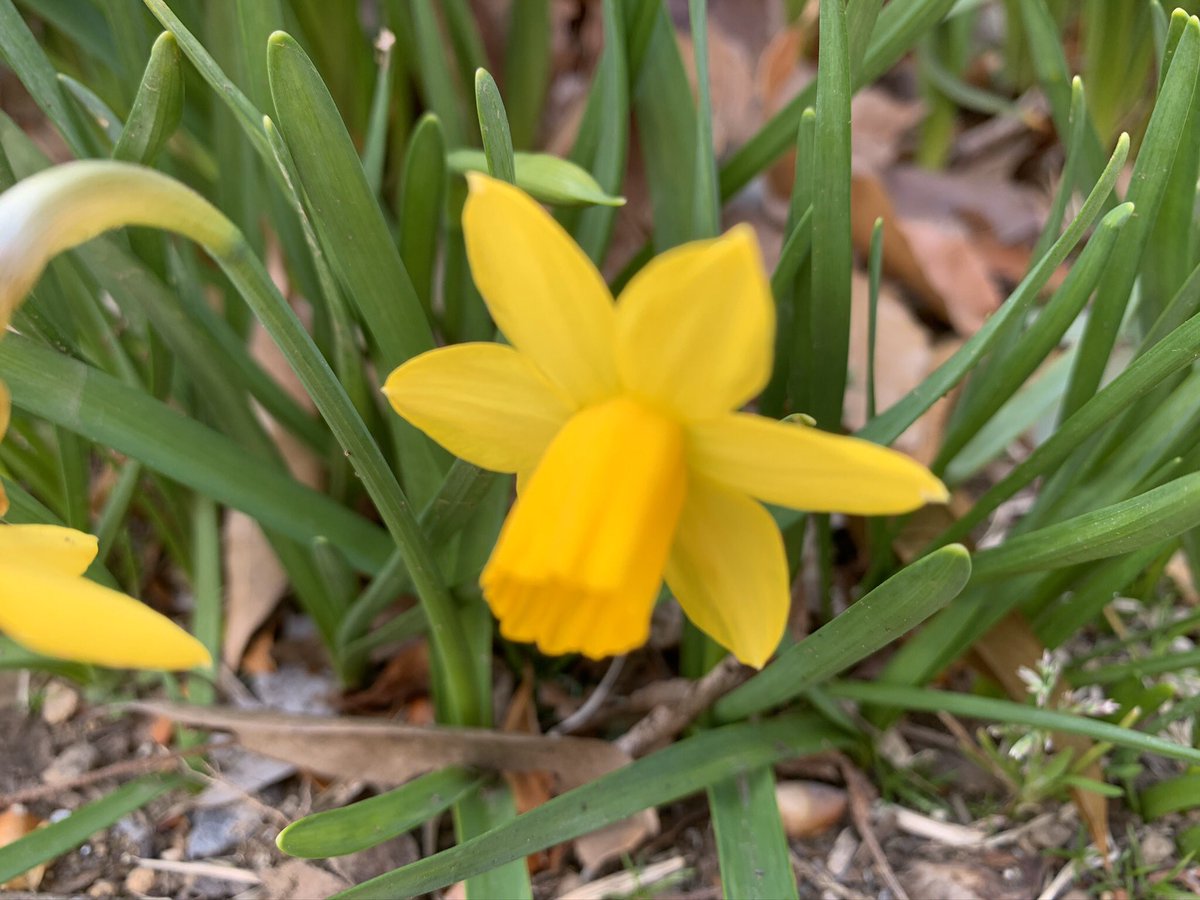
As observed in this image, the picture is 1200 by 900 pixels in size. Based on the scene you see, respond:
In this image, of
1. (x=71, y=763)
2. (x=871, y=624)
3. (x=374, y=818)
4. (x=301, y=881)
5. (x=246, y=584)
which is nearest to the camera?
(x=871, y=624)

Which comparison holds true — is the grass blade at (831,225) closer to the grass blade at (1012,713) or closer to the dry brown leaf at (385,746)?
the grass blade at (1012,713)

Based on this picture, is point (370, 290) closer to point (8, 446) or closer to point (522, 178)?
point (522, 178)

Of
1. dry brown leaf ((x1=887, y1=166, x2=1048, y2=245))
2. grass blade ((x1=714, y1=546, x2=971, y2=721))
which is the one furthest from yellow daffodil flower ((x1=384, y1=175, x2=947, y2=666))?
dry brown leaf ((x1=887, y1=166, x2=1048, y2=245))

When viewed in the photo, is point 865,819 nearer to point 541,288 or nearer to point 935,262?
point 541,288

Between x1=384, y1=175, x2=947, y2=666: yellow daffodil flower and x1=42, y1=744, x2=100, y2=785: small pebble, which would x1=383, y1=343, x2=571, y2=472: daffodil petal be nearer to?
x1=384, y1=175, x2=947, y2=666: yellow daffodil flower

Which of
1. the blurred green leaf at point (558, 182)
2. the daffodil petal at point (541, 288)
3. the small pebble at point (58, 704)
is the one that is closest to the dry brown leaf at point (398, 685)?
the small pebble at point (58, 704)

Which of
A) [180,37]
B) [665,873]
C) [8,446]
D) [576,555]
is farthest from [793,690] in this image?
[8,446]

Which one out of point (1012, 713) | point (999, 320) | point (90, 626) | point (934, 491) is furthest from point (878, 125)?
point (90, 626)
